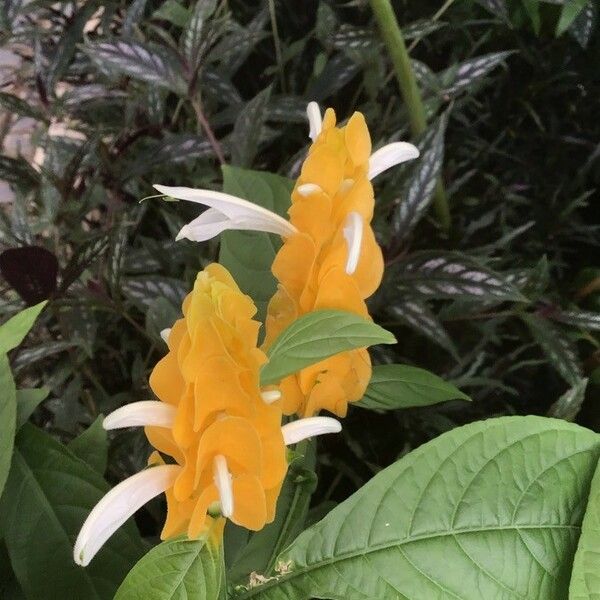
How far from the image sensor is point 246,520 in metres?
0.26

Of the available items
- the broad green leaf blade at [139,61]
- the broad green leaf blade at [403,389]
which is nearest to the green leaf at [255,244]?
the broad green leaf blade at [403,389]

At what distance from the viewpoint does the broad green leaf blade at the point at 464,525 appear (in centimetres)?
30

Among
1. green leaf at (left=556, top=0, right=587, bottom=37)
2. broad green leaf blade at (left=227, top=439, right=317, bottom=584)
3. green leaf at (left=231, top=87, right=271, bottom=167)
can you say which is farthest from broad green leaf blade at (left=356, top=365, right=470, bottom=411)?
green leaf at (left=556, top=0, right=587, bottom=37)

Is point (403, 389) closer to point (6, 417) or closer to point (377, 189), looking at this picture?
point (6, 417)

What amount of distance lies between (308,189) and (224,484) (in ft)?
0.41

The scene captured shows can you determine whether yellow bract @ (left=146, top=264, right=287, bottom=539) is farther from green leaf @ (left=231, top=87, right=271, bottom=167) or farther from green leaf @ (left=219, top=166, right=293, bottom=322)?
green leaf @ (left=231, top=87, right=271, bottom=167)

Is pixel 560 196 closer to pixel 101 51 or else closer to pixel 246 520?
pixel 101 51

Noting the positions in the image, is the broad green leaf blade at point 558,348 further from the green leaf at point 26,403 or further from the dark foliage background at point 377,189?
the green leaf at point 26,403

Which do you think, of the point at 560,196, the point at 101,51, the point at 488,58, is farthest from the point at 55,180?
the point at 560,196

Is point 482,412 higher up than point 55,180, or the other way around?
point 55,180

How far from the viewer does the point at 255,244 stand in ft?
1.41

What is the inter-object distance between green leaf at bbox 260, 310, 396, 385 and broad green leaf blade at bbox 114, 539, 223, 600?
7 cm

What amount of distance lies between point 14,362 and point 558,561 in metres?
0.44

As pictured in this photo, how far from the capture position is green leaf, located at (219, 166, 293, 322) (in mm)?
419
